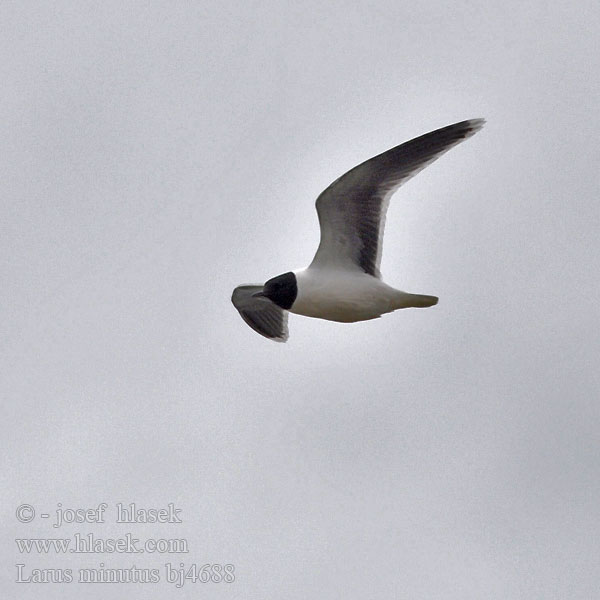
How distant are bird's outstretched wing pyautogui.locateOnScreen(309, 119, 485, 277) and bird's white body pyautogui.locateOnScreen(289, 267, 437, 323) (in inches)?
7.7

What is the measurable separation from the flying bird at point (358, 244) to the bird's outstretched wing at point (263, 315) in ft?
7.11

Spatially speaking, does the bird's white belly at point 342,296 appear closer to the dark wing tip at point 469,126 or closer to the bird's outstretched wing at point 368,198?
the bird's outstretched wing at point 368,198

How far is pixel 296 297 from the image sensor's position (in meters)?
19.0

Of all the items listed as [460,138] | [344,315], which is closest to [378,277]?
[344,315]

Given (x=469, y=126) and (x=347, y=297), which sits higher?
(x=469, y=126)

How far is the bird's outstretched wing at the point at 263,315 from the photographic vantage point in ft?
70.7

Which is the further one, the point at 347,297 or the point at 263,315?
the point at 263,315

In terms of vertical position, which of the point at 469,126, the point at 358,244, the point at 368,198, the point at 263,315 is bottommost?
the point at 263,315

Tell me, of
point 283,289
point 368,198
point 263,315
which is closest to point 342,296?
point 283,289

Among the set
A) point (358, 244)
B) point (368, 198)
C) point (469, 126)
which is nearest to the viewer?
point (469, 126)

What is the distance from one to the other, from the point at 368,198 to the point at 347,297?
1.20 metres

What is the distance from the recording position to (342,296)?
1856 centimetres

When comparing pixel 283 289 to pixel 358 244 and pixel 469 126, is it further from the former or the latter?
pixel 469 126

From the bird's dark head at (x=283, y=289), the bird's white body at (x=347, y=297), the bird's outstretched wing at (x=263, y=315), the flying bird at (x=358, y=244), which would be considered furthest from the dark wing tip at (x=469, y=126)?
the bird's outstretched wing at (x=263, y=315)
